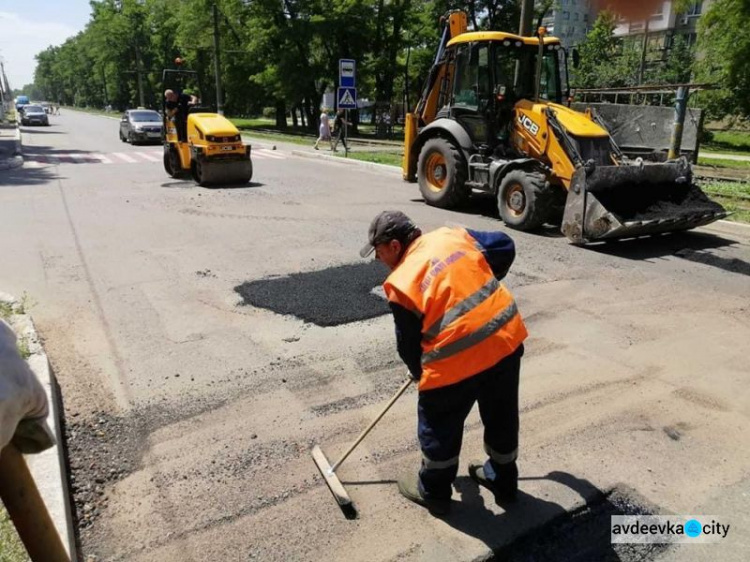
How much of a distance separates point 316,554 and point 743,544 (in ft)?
6.71

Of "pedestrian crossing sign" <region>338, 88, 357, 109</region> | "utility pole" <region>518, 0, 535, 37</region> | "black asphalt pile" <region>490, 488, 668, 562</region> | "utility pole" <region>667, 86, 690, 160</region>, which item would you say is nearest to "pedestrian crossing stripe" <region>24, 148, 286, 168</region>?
"pedestrian crossing sign" <region>338, 88, 357, 109</region>

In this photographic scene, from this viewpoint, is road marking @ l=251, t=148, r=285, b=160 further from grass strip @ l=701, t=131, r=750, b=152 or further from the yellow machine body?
grass strip @ l=701, t=131, r=750, b=152

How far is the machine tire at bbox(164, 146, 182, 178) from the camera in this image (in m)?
14.1

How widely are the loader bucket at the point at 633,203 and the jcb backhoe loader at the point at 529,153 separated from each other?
14 mm

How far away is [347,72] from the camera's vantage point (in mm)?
19719

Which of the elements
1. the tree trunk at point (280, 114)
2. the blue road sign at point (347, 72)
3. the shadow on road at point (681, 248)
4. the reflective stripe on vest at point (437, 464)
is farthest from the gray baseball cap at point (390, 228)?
the tree trunk at point (280, 114)

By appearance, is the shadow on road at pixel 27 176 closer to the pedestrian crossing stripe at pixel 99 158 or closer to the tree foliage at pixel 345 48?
the pedestrian crossing stripe at pixel 99 158

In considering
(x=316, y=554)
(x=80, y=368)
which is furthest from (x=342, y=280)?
(x=316, y=554)

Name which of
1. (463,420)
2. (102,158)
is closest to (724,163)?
(463,420)

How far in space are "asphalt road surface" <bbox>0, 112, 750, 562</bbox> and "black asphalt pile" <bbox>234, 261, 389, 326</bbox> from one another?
0.03 m

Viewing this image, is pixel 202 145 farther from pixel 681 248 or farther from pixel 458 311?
pixel 458 311

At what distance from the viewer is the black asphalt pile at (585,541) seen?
2840mm

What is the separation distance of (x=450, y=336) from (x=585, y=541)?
1.30 m

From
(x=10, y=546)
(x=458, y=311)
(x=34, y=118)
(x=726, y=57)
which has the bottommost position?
(x=10, y=546)
